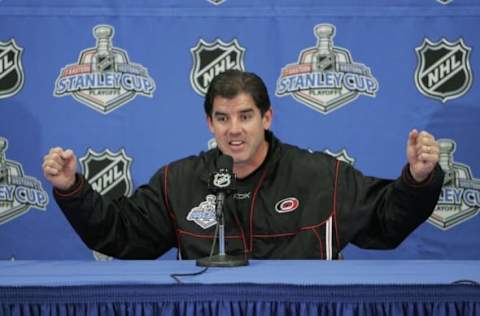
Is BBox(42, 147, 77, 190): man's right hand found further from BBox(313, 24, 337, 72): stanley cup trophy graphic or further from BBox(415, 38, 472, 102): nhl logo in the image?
BBox(415, 38, 472, 102): nhl logo

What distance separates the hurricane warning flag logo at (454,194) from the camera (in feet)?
10.5

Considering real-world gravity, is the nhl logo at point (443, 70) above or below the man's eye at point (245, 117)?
above

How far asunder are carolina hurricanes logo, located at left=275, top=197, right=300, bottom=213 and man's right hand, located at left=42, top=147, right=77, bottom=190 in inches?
28.3

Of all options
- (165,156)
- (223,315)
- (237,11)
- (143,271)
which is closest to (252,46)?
(237,11)

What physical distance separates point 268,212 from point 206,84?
101 cm

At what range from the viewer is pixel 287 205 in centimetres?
248

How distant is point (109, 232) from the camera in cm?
247

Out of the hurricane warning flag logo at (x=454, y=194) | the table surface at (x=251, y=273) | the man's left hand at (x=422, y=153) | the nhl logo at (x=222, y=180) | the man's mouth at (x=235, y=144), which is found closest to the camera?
the table surface at (x=251, y=273)

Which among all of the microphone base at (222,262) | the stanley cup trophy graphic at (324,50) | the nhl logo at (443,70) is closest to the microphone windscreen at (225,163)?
the microphone base at (222,262)

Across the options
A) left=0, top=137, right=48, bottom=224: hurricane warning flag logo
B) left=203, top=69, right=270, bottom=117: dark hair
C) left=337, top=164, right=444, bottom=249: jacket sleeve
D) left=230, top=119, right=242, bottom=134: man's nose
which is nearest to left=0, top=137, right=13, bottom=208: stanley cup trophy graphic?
left=0, top=137, right=48, bottom=224: hurricane warning flag logo

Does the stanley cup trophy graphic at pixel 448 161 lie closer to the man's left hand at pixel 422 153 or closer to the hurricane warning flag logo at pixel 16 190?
the man's left hand at pixel 422 153

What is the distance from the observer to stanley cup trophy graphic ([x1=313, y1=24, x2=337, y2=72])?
324 centimetres

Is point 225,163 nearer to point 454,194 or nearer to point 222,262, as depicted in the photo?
point 222,262

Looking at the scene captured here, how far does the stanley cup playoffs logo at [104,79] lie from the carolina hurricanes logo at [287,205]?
3.53 ft
